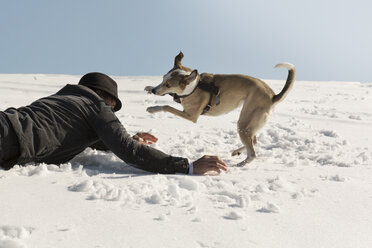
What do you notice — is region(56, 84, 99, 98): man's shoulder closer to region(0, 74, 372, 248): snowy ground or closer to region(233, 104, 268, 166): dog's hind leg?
region(0, 74, 372, 248): snowy ground

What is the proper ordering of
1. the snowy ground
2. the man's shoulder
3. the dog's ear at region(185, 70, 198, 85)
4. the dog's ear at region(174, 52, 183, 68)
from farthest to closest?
the dog's ear at region(174, 52, 183, 68) < the dog's ear at region(185, 70, 198, 85) < the man's shoulder < the snowy ground

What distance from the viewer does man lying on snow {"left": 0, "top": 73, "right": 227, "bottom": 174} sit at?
267cm

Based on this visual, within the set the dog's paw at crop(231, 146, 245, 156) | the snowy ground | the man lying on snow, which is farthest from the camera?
the dog's paw at crop(231, 146, 245, 156)

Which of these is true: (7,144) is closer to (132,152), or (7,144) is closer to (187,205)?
(132,152)

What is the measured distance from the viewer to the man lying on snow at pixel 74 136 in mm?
2666

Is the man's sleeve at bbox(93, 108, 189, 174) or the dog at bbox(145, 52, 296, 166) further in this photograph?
the dog at bbox(145, 52, 296, 166)

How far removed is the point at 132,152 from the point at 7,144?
0.94 m

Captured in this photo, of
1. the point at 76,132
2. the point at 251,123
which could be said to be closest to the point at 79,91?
the point at 76,132

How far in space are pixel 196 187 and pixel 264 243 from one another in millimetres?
834

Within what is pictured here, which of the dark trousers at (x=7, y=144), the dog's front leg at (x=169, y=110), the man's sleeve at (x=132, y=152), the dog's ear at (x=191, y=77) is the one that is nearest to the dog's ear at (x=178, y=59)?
the dog's ear at (x=191, y=77)

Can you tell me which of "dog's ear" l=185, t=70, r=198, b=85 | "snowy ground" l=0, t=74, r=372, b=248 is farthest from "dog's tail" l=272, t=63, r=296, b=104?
"dog's ear" l=185, t=70, r=198, b=85

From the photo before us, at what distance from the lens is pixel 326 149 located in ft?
16.2

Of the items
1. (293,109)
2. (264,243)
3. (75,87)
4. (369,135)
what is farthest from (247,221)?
(293,109)

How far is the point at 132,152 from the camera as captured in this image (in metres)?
2.85
